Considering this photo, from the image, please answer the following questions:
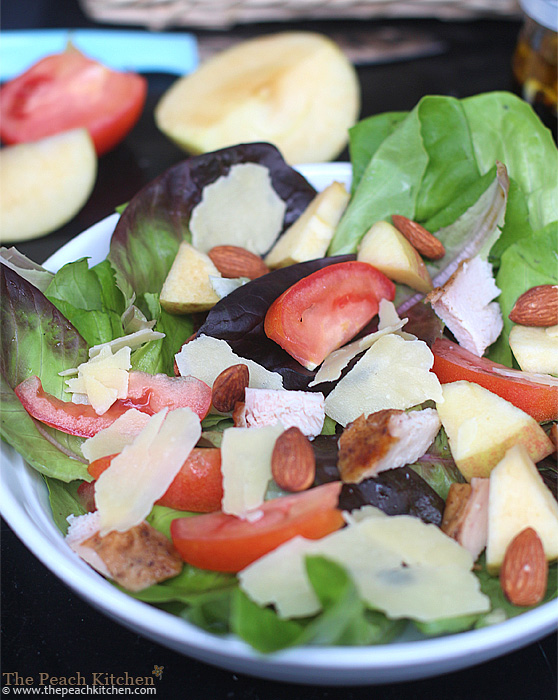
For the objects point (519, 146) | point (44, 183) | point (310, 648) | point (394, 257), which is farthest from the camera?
point (44, 183)

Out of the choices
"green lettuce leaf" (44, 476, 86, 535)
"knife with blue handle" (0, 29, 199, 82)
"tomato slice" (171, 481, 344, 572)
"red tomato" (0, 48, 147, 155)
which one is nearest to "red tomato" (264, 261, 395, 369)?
"tomato slice" (171, 481, 344, 572)

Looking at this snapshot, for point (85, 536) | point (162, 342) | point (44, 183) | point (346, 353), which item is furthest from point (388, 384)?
point (44, 183)

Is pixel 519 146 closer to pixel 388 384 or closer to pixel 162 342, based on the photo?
pixel 388 384

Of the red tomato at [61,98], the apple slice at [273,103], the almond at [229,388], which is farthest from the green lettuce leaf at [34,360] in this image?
the red tomato at [61,98]

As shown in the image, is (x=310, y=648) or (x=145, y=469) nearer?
(x=310, y=648)

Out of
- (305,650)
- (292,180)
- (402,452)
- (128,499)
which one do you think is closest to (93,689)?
(128,499)

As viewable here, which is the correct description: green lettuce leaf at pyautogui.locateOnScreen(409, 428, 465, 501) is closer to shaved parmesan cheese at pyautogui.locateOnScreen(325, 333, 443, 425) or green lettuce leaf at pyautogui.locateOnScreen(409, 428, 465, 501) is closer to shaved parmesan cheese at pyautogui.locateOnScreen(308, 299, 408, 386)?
shaved parmesan cheese at pyautogui.locateOnScreen(325, 333, 443, 425)
